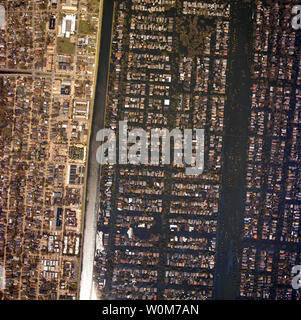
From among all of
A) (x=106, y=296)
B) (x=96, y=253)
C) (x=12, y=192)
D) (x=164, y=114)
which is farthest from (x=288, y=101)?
(x=12, y=192)

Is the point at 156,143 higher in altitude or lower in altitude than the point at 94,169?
higher

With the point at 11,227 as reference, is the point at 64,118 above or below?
above

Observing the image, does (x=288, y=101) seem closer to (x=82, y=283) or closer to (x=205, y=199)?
(x=205, y=199)
